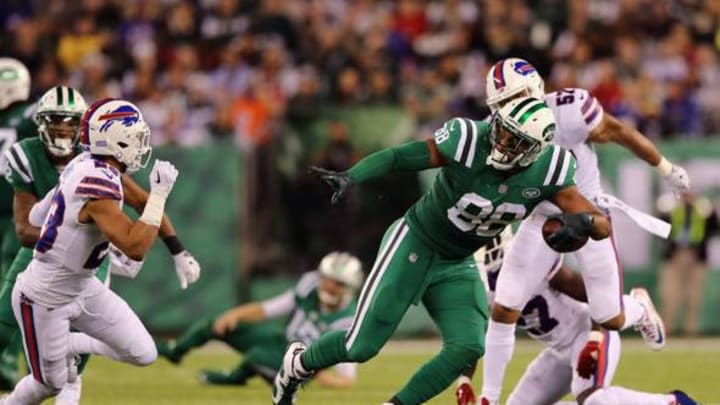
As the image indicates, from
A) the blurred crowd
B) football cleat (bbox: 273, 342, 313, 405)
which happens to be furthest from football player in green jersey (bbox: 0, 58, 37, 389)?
the blurred crowd

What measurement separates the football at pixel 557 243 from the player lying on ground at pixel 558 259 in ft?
2.11

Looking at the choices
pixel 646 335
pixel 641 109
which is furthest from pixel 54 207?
pixel 641 109

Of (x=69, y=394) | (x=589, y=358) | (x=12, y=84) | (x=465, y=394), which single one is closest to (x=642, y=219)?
(x=589, y=358)

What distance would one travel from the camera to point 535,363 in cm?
815

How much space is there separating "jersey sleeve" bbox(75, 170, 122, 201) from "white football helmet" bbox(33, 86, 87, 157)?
1248 mm

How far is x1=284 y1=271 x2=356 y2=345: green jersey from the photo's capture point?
10.7m

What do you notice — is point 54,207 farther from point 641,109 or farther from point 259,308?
point 641,109

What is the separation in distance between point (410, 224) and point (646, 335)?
1.49 m

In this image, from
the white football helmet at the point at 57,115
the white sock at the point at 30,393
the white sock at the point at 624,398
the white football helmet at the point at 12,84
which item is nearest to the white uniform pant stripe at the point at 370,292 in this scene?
the white sock at the point at 624,398

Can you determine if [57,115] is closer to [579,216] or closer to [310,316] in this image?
[579,216]

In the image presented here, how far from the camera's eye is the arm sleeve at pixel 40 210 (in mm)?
7582

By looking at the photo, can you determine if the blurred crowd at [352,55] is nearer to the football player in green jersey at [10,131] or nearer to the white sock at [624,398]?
the football player in green jersey at [10,131]

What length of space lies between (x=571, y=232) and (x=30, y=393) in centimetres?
247

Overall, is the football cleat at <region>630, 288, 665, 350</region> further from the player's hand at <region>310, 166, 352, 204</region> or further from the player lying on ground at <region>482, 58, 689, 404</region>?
the player's hand at <region>310, 166, 352, 204</region>
